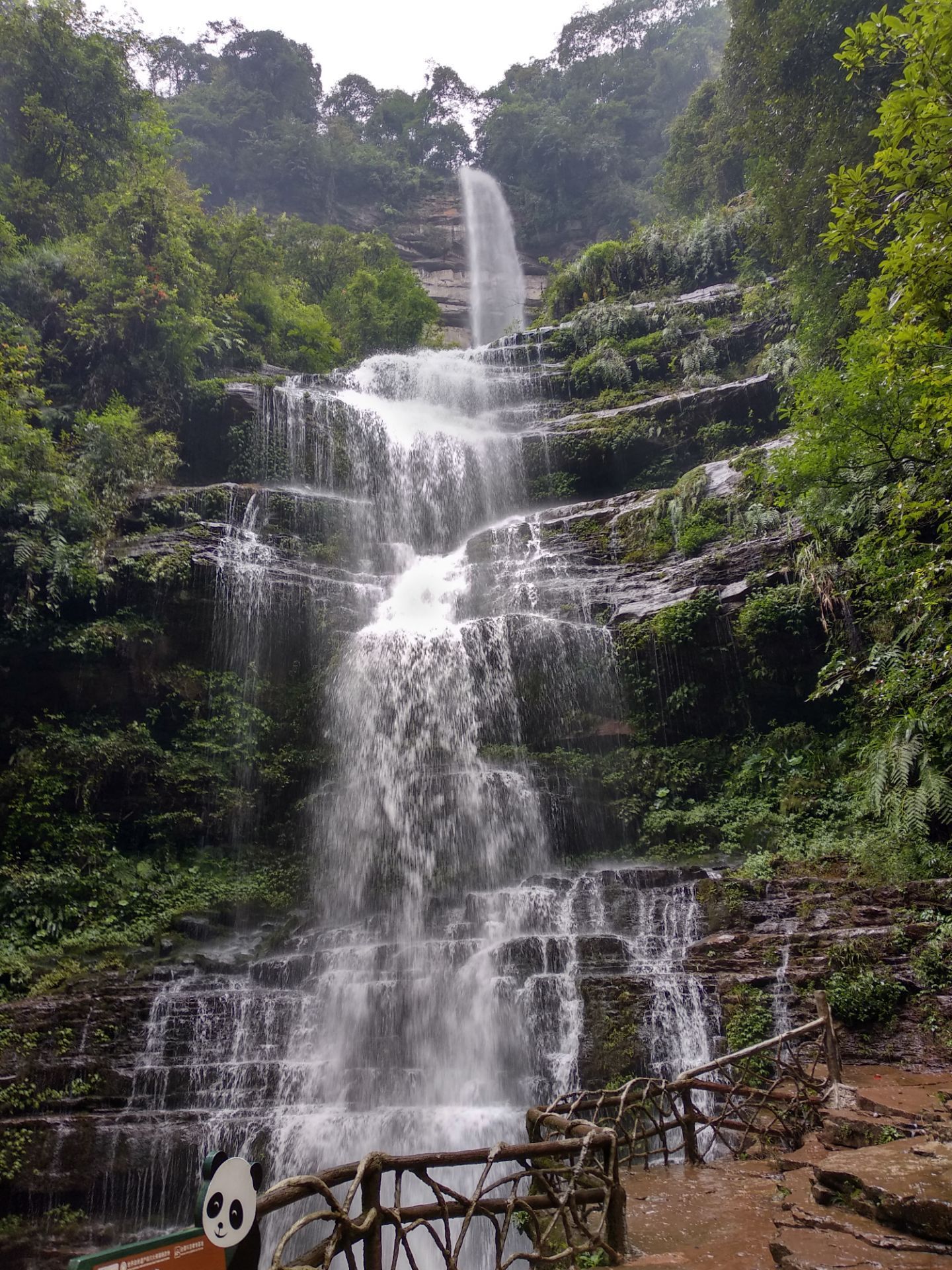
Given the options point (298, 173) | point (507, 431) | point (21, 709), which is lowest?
point (21, 709)

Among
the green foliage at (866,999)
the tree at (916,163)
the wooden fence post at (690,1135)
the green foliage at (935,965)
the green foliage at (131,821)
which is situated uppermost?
the tree at (916,163)

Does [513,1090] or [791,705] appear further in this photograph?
[791,705]

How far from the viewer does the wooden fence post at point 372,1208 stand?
8.29ft

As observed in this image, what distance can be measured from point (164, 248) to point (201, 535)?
8550 millimetres

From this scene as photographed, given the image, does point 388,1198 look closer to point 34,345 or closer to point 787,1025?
point 787,1025

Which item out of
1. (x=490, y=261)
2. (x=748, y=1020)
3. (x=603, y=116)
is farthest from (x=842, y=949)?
(x=603, y=116)

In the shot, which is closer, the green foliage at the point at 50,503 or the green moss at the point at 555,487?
the green foliage at the point at 50,503

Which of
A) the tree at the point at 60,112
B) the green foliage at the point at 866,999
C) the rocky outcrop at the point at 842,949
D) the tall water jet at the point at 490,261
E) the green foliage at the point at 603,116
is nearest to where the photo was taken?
the rocky outcrop at the point at 842,949

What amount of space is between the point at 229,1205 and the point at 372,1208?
114 centimetres

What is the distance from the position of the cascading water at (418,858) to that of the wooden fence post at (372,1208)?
210 inches

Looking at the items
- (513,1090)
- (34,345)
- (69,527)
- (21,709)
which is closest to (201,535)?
(69,527)

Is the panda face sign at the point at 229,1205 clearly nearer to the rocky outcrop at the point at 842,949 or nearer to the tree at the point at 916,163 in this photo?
the tree at the point at 916,163

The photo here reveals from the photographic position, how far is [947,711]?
27.8ft

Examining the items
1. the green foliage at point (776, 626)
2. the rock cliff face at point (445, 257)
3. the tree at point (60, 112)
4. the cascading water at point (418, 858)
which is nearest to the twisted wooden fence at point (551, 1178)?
the cascading water at point (418, 858)
